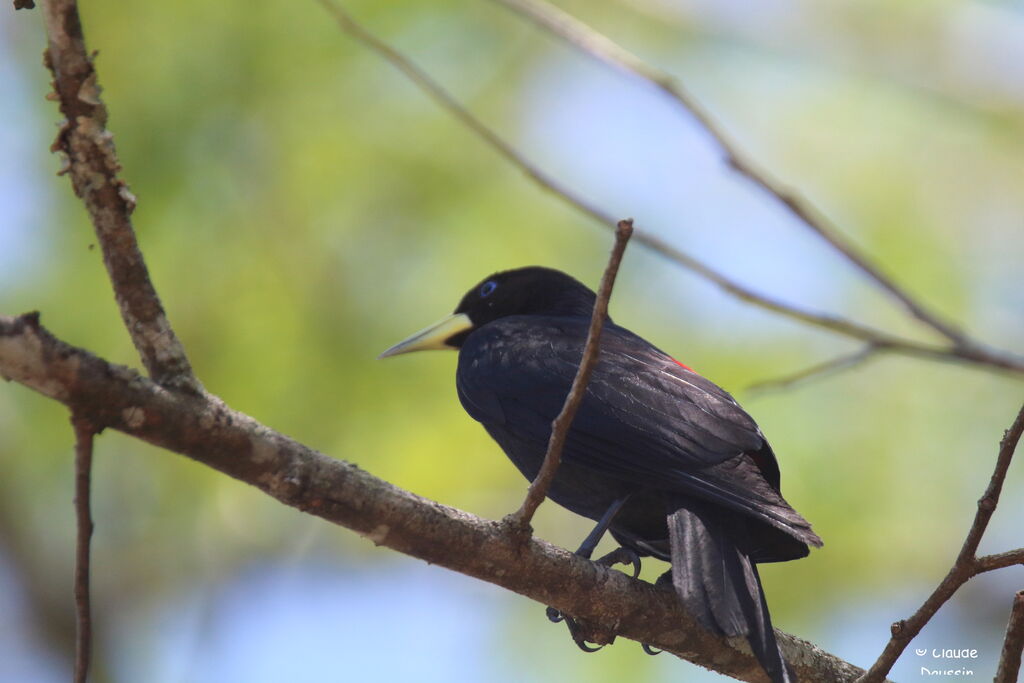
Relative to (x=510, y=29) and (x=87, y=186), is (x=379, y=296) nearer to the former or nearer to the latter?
(x=510, y=29)

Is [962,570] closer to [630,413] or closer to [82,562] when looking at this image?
[630,413]

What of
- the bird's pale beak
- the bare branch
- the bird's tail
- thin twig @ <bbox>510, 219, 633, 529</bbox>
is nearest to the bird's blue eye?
the bird's pale beak

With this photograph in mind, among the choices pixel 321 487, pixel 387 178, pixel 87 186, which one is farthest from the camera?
pixel 387 178

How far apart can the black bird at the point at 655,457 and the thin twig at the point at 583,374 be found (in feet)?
1.91

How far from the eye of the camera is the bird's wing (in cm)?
314

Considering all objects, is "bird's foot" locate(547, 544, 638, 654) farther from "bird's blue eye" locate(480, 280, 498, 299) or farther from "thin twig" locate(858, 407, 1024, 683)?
"bird's blue eye" locate(480, 280, 498, 299)

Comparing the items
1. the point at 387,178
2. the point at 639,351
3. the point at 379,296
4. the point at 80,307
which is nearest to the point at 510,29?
the point at 387,178

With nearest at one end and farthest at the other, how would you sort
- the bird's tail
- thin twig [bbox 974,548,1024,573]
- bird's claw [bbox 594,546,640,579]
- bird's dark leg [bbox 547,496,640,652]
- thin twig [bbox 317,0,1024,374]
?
thin twig [bbox 317,0,1024,374], thin twig [bbox 974,548,1024,573], the bird's tail, bird's dark leg [bbox 547,496,640,652], bird's claw [bbox 594,546,640,579]

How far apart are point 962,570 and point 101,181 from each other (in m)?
1.98

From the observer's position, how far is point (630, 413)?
3332 mm

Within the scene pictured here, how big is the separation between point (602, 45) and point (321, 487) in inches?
42.9

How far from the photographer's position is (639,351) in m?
3.78

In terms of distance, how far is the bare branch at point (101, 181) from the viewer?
1.92 meters

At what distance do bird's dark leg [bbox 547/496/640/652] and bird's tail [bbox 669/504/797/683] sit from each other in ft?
0.63
